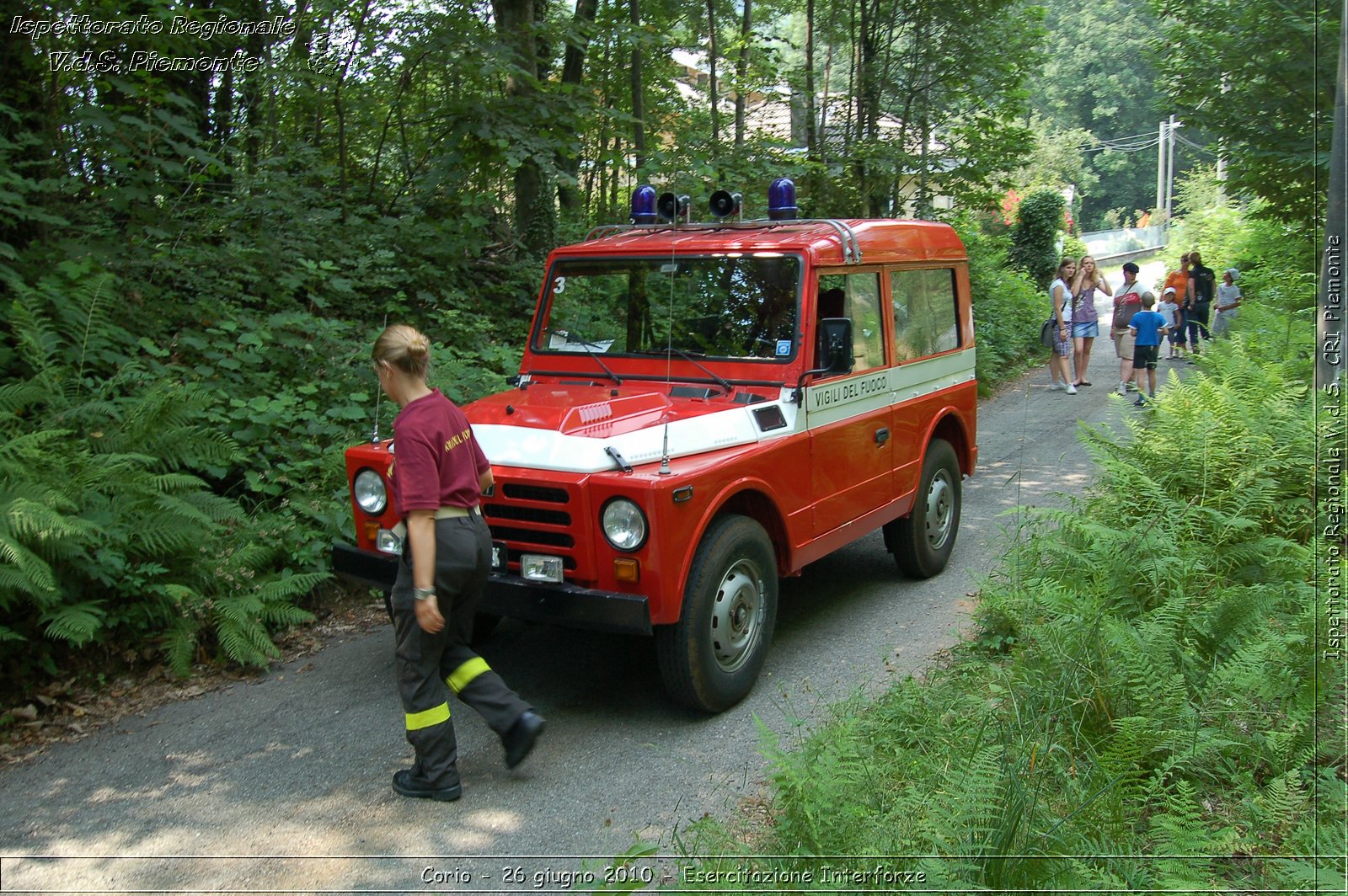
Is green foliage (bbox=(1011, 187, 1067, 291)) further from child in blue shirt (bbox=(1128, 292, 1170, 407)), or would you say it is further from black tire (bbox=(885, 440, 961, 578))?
black tire (bbox=(885, 440, 961, 578))

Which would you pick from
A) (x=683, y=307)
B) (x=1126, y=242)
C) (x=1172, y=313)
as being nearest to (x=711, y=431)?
(x=683, y=307)

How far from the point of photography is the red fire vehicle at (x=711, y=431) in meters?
4.61

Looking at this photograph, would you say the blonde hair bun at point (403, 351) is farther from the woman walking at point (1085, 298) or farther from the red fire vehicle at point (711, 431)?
the woman walking at point (1085, 298)

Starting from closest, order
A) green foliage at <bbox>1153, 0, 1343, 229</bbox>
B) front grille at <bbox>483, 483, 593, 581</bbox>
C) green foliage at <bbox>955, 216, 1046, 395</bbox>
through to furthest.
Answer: front grille at <bbox>483, 483, 593, 581</bbox> < green foliage at <bbox>1153, 0, 1343, 229</bbox> < green foliage at <bbox>955, 216, 1046, 395</bbox>

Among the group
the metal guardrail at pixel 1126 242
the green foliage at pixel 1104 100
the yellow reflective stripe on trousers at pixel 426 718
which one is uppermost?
the green foliage at pixel 1104 100

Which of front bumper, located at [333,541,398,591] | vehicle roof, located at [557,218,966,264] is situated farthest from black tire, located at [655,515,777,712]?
vehicle roof, located at [557,218,966,264]

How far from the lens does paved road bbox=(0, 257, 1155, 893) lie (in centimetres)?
373

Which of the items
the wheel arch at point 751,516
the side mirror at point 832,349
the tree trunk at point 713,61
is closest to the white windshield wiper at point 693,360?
the side mirror at point 832,349

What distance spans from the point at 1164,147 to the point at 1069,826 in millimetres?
54963

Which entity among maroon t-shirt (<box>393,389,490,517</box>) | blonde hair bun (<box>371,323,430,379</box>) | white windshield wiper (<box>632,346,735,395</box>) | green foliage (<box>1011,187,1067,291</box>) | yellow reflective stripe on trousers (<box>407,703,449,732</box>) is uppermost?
green foliage (<box>1011,187,1067,291</box>)

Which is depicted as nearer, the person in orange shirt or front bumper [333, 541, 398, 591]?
front bumper [333, 541, 398, 591]

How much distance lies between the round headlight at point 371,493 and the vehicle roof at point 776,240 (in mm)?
2000

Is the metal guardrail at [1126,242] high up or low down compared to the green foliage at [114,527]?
up

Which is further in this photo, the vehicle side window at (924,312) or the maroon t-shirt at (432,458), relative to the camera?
the vehicle side window at (924,312)
